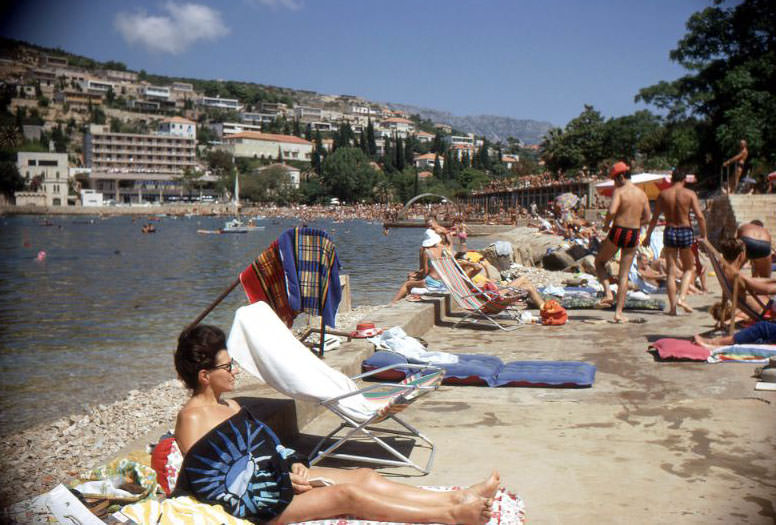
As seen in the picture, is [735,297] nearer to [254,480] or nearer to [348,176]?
[254,480]

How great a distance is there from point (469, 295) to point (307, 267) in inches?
114

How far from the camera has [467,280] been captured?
7.21 metres

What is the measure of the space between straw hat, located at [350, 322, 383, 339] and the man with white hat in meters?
1.92

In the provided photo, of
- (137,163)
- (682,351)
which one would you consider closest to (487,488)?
(682,351)

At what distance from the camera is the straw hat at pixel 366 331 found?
5651mm

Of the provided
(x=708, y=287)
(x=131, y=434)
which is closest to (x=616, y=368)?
(x=131, y=434)

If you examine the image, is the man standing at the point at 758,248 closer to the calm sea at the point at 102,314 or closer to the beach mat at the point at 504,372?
the beach mat at the point at 504,372

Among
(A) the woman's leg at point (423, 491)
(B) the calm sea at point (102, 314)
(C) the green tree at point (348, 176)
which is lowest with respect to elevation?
(B) the calm sea at point (102, 314)

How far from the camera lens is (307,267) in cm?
450

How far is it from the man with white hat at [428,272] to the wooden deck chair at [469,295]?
0.44 metres

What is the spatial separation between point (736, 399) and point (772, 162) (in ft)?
80.4

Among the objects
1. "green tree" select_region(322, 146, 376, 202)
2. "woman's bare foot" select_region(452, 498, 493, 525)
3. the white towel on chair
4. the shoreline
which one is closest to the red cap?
the shoreline

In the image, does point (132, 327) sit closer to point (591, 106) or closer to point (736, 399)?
point (736, 399)

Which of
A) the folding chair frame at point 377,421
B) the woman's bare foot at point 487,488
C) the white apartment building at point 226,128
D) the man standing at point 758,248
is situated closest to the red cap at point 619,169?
the man standing at point 758,248
